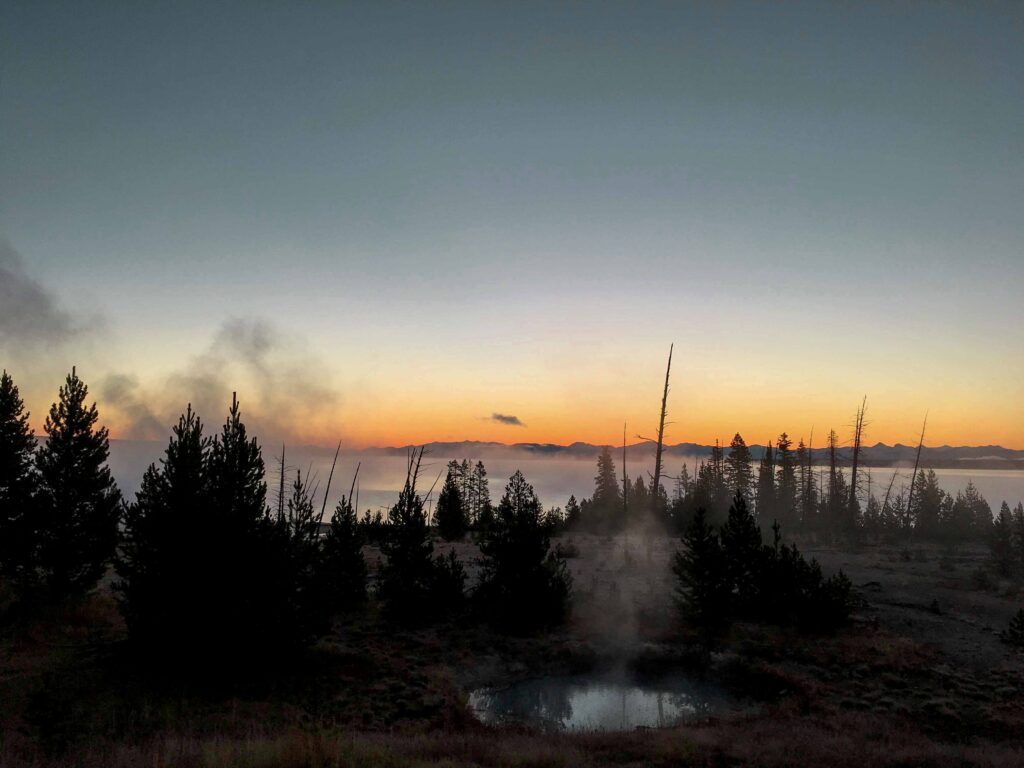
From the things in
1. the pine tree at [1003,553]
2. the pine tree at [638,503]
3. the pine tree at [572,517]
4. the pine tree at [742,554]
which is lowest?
the pine tree at [572,517]

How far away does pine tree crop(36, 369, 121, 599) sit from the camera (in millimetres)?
20328

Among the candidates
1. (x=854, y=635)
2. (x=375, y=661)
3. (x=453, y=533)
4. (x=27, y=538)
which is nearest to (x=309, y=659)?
(x=375, y=661)

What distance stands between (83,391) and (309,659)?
46.5 feet

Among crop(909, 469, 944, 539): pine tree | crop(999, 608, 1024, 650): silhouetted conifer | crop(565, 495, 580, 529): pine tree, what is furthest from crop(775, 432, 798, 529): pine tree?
crop(999, 608, 1024, 650): silhouetted conifer

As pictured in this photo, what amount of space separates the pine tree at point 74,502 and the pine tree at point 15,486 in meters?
0.37

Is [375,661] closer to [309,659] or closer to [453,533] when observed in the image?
[309,659]

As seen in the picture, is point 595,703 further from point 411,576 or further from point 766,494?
point 766,494

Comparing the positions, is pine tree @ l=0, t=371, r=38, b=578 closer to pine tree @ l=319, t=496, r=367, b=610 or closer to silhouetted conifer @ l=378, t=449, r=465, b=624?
pine tree @ l=319, t=496, r=367, b=610

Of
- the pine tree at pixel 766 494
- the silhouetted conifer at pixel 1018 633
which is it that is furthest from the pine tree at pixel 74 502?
the pine tree at pixel 766 494

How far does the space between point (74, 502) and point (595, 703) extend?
20.0 meters

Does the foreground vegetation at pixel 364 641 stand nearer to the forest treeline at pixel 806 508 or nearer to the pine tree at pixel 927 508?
the forest treeline at pixel 806 508

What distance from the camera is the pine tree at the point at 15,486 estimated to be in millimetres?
19828

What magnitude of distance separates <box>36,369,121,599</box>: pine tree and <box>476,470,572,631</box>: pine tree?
14.9m

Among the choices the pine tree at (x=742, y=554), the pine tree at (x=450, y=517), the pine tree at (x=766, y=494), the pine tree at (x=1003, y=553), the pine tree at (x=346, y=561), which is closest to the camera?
the pine tree at (x=742, y=554)
